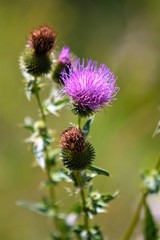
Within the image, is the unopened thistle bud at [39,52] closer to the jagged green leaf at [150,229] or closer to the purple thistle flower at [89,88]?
the purple thistle flower at [89,88]

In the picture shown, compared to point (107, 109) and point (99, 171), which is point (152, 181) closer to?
point (99, 171)

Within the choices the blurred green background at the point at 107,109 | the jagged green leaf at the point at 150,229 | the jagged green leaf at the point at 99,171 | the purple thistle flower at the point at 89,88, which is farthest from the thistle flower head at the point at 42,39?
the blurred green background at the point at 107,109

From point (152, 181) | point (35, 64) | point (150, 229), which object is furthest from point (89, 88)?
point (150, 229)

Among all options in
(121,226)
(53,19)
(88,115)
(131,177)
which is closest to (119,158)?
(131,177)

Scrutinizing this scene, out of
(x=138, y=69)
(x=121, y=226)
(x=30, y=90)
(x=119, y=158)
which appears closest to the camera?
(x=30, y=90)

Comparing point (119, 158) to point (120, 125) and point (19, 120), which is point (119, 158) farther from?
point (19, 120)
